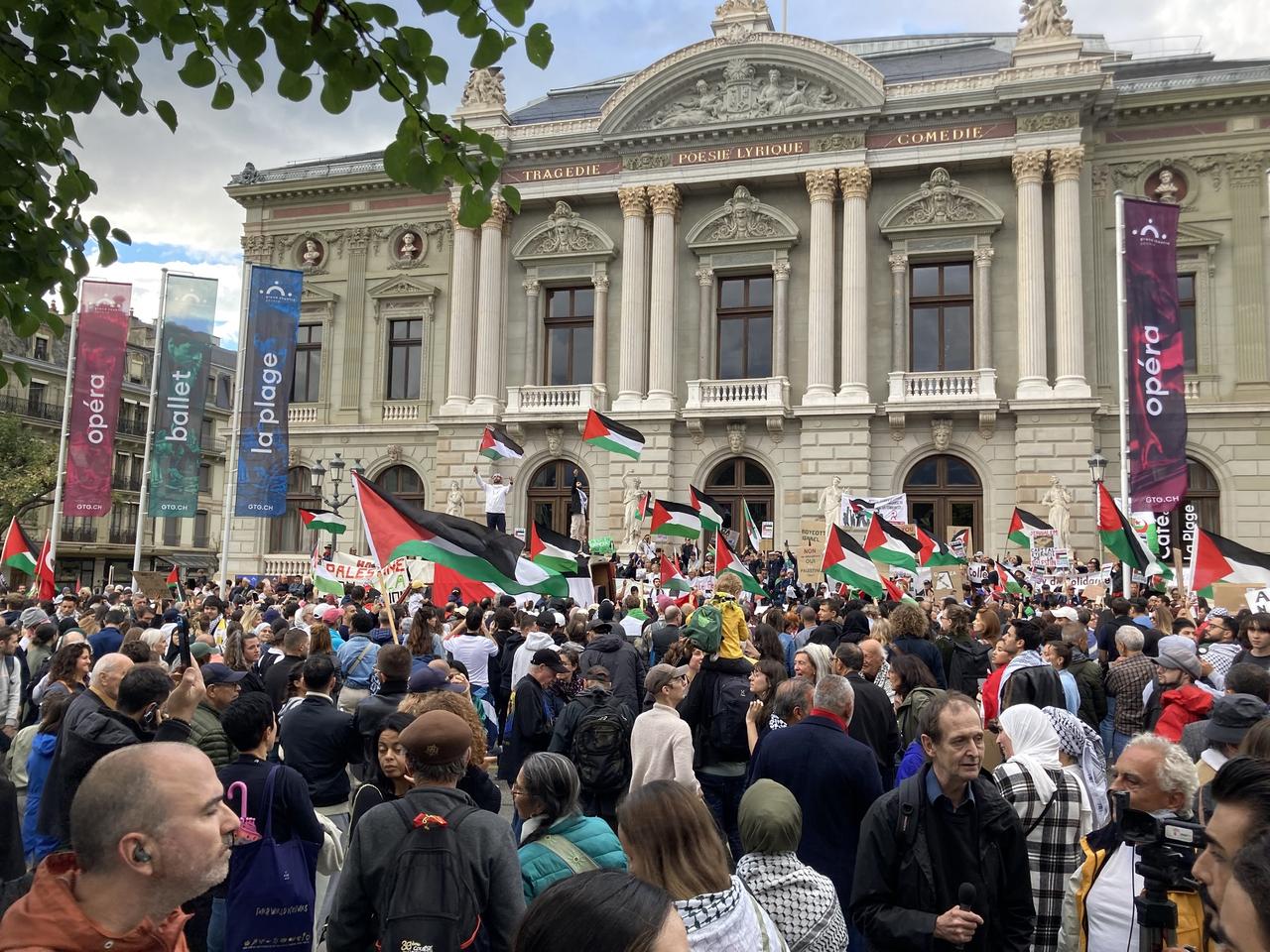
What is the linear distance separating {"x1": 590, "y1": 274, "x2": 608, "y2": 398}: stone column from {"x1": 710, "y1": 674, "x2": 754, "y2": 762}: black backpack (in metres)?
23.9

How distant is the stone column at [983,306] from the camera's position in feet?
92.1

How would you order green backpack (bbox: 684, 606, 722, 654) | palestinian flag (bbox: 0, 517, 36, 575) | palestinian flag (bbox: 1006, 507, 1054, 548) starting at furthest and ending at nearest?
palestinian flag (bbox: 1006, 507, 1054, 548), palestinian flag (bbox: 0, 517, 36, 575), green backpack (bbox: 684, 606, 722, 654)

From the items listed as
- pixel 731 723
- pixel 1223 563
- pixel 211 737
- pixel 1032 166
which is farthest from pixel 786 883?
pixel 1032 166

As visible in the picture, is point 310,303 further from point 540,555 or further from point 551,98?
point 540,555

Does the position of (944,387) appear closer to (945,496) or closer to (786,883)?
(945,496)

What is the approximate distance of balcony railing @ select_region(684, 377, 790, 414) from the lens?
28984mm

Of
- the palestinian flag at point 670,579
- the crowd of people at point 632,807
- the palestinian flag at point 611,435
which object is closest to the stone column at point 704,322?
the palestinian flag at point 611,435

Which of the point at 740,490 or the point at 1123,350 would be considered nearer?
the point at 1123,350

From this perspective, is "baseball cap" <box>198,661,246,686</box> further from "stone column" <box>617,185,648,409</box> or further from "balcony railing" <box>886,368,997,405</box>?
"stone column" <box>617,185,648,409</box>

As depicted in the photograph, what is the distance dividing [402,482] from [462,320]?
19.5ft

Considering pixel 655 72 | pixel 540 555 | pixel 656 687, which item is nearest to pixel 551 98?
pixel 655 72

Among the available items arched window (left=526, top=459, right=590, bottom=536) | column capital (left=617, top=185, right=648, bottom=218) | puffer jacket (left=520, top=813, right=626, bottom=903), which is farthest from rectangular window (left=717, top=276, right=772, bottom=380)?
puffer jacket (left=520, top=813, right=626, bottom=903)

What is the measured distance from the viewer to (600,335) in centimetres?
3139

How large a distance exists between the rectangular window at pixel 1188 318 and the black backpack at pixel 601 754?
2604 centimetres
